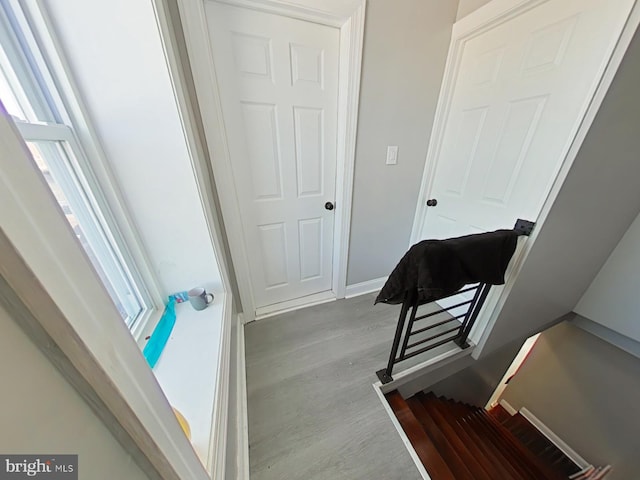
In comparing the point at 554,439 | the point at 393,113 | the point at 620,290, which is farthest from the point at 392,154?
the point at 554,439

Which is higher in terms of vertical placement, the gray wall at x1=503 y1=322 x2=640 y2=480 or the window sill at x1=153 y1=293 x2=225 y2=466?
the window sill at x1=153 y1=293 x2=225 y2=466

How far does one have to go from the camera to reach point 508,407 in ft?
9.93

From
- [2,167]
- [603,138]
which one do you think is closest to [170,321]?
[2,167]

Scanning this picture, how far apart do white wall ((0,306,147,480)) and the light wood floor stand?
98 centimetres

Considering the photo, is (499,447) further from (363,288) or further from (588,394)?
(363,288)

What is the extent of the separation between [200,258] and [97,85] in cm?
79

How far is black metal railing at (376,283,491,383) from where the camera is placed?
1.15 metres

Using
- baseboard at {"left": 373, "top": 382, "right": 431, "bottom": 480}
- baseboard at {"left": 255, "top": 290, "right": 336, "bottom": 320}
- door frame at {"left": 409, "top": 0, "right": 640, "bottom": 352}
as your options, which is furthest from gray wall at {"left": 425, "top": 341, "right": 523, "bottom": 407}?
baseboard at {"left": 255, "top": 290, "right": 336, "bottom": 320}

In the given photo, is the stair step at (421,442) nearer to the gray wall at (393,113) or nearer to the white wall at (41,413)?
the gray wall at (393,113)

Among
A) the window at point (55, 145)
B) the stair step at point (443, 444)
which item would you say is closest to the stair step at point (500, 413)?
the stair step at point (443, 444)

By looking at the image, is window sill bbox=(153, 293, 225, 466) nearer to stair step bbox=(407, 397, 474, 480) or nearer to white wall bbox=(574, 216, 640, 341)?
stair step bbox=(407, 397, 474, 480)

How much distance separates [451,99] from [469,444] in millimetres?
2531

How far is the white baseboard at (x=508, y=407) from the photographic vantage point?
9.68 ft

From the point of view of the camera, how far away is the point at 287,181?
4.82 ft
